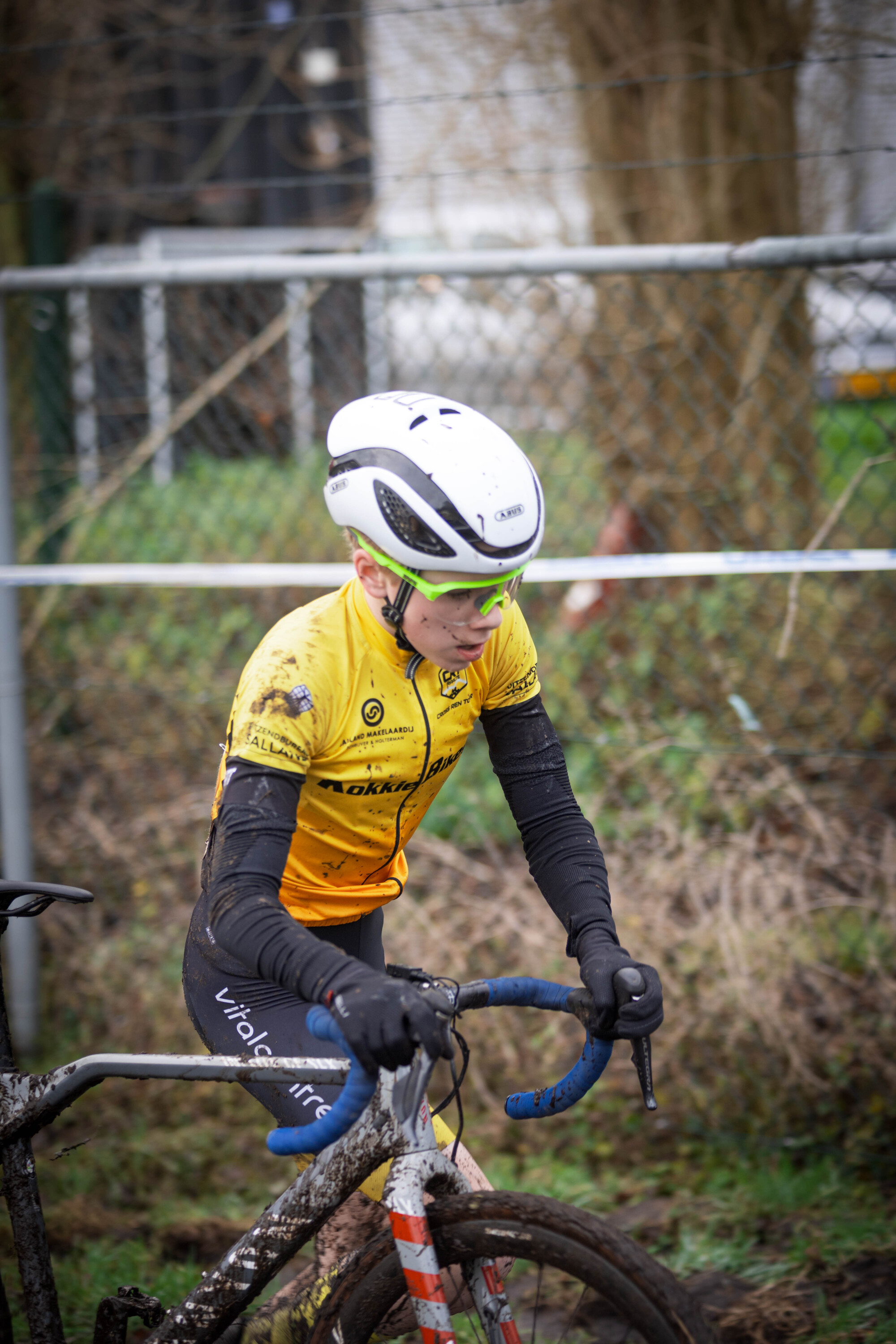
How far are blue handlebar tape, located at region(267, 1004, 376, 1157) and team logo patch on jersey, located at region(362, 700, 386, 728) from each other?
1.70 feet

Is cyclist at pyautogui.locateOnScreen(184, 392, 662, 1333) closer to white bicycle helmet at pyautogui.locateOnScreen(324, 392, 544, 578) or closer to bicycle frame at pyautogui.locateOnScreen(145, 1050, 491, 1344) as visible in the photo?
white bicycle helmet at pyautogui.locateOnScreen(324, 392, 544, 578)

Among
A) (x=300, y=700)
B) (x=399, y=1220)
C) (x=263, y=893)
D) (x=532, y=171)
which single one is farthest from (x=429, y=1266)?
(x=532, y=171)

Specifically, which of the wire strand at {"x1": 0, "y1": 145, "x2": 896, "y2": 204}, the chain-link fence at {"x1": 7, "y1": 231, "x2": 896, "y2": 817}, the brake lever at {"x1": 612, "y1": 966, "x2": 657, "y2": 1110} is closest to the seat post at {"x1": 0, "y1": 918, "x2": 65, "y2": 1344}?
the brake lever at {"x1": 612, "y1": 966, "x2": 657, "y2": 1110}

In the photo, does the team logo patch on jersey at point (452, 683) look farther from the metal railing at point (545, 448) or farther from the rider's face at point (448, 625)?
the metal railing at point (545, 448)

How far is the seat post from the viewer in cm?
207

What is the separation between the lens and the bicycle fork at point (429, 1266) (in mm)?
1659

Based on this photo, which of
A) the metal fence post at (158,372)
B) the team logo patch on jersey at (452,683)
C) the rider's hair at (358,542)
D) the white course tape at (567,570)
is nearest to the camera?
the rider's hair at (358,542)

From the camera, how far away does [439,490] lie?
5.66 feet

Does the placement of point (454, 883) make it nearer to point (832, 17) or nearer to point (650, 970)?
point (650, 970)

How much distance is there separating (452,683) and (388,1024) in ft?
2.37

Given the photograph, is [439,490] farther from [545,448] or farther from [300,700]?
[545,448]

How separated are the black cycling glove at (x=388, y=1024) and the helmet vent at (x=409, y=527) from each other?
678 mm

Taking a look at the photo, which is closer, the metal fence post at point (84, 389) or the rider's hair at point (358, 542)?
the rider's hair at point (358, 542)

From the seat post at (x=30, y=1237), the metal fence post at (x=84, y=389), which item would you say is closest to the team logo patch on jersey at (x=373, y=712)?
the seat post at (x=30, y=1237)
